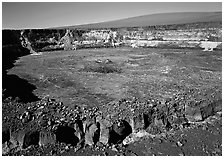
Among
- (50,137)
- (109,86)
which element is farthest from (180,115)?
(109,86)

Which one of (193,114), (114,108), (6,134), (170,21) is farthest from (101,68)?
(170,21)

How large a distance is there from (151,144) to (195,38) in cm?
3176

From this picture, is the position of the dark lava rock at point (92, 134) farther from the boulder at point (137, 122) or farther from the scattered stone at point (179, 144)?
the scattered stone at point (179, 144)

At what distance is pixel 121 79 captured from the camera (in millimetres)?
17531

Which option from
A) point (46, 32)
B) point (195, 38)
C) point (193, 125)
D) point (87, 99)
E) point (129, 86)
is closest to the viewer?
point (193, 125)

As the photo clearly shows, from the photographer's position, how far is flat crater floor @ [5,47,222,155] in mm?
13560

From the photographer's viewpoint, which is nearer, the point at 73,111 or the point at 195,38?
the point at 73,111

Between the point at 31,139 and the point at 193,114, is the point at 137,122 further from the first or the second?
the point at 31,139

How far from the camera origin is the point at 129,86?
15.6 meters

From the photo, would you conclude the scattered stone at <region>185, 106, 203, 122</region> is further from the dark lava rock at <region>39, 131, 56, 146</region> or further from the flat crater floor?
the dark lava rock at <region>39, 131, 56, 146</region>

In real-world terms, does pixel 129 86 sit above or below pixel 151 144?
above

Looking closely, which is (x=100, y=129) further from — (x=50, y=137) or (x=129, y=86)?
(x=129, y=86)

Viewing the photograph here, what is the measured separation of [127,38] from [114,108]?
3244cm

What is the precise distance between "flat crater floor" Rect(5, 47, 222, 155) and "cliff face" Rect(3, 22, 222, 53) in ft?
40.9
